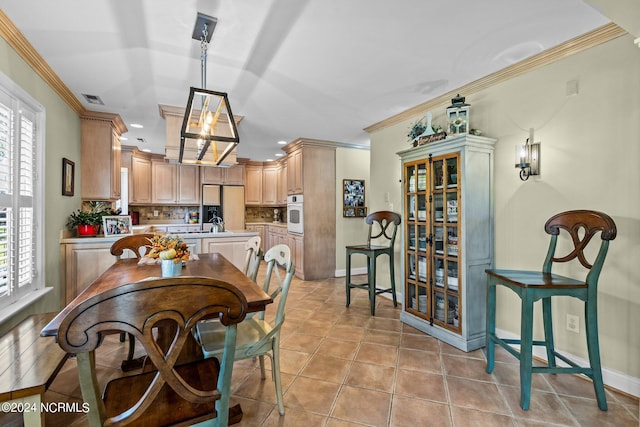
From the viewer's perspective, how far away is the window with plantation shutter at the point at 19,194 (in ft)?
7.02

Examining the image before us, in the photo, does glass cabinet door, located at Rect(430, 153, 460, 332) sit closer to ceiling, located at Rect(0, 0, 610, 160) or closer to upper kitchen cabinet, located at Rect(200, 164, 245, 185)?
ceiling, located at Rect(0, 0, 610, 160)

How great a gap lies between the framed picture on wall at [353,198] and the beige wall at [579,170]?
270cm

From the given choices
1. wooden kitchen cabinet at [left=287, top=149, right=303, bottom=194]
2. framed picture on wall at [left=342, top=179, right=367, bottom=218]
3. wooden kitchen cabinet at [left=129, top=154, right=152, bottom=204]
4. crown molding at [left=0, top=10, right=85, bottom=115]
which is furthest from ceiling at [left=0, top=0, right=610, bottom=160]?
wooden kitchen cabinet at [left=129, top=154, right=152, bottom=204]

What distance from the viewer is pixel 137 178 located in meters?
6.38

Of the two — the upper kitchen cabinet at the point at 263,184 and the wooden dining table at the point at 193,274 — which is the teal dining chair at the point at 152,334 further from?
the upper kitchen cabinet at the point at 263,184

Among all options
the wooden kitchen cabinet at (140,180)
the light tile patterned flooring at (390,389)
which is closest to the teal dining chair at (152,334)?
the light tile patterned flooring at (390,389)

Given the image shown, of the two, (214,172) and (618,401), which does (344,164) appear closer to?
(214,172)

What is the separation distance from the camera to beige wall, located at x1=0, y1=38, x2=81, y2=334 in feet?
8.25

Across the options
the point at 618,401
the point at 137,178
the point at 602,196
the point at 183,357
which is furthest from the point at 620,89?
the point at 137,178

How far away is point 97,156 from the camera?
3.86 m

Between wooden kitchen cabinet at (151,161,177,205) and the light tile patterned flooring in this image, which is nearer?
the light tile patterned flooring

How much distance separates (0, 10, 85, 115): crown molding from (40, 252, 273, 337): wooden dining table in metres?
1.73

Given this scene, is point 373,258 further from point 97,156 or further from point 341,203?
point 97,156

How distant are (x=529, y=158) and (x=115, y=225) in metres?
4.49
